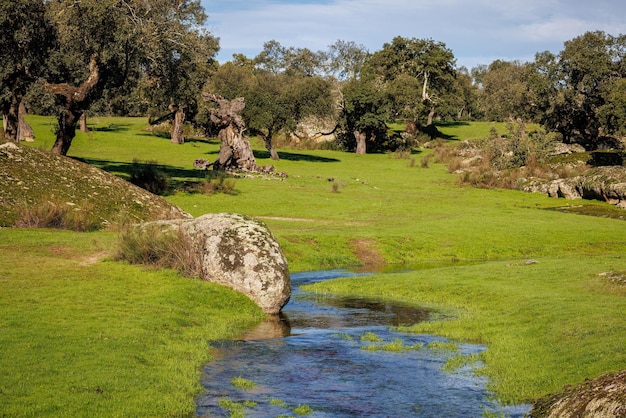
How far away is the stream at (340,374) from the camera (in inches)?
512

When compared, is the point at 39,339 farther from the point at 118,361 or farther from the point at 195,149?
the point at 195,149

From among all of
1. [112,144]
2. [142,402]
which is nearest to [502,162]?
[112,144]

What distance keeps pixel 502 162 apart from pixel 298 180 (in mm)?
21028

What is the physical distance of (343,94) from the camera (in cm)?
9469

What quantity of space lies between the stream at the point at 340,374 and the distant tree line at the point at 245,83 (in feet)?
93.8

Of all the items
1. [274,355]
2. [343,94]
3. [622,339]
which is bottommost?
[274,355]

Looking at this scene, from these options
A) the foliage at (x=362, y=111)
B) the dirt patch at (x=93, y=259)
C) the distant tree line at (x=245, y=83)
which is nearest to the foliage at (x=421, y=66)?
the distant tree line at (x=245, y=83)

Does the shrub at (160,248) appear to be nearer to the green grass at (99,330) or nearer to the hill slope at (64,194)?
the green grass at (99,330)

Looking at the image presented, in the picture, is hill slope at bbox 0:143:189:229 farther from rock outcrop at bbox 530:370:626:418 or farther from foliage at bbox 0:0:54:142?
rock outcrop at bbox 530:370:626:418

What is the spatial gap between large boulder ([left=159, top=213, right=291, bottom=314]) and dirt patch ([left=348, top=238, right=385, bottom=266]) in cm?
1324

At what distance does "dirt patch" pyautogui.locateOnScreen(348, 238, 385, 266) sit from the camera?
115 ft

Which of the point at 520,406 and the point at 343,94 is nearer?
the point at 520,406

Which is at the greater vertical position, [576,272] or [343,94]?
[343,94]

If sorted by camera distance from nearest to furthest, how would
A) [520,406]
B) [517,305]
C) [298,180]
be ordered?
[520,406]
[517,305]
[298,180]
